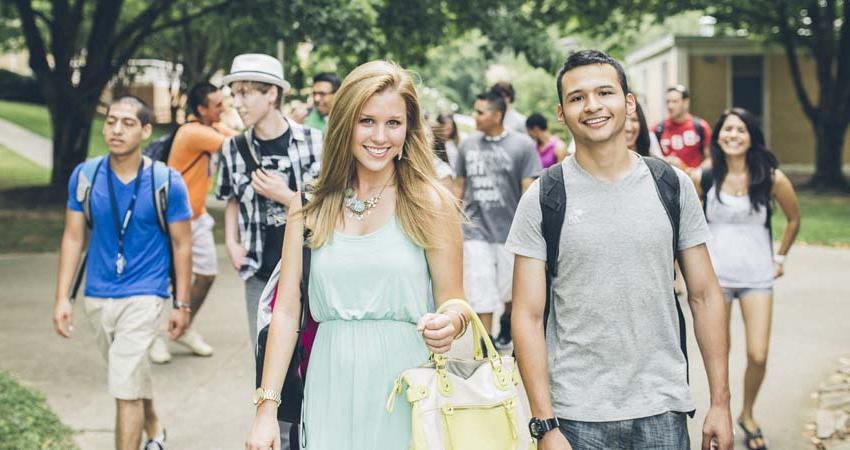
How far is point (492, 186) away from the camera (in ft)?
27.0

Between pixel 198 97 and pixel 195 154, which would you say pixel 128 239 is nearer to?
pixel 195 154

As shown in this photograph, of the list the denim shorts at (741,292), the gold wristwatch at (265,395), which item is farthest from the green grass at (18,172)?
the gold wristwatch at (265,395)

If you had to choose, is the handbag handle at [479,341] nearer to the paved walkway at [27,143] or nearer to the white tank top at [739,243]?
the white tank top at [739,243]

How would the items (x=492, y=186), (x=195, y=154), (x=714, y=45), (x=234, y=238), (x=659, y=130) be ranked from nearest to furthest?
1. (x=234, y=238)
2. (x=195, y=154)
3. (x=492, y=186)
4. (x=659, y=130)
5. (x=714, y=45)

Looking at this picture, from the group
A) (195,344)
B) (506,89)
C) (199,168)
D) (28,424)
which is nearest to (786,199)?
(199,168)

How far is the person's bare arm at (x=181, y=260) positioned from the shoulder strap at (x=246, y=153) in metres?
0.47

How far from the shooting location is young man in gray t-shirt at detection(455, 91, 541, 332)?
8.11 m

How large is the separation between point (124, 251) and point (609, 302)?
113 inches

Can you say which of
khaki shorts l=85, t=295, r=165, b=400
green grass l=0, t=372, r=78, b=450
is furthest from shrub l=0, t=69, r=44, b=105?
khaki shorts l=85, t=295, r=165, b=400

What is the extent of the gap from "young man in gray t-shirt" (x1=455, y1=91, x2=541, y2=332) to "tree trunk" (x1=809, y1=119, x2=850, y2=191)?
1707 cm

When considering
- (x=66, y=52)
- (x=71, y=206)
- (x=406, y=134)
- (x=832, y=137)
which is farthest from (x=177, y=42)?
(x=406, y=134)

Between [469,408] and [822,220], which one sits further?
[822,220]

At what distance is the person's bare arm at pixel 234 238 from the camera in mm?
5246

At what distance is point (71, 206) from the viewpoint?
5285 mm
